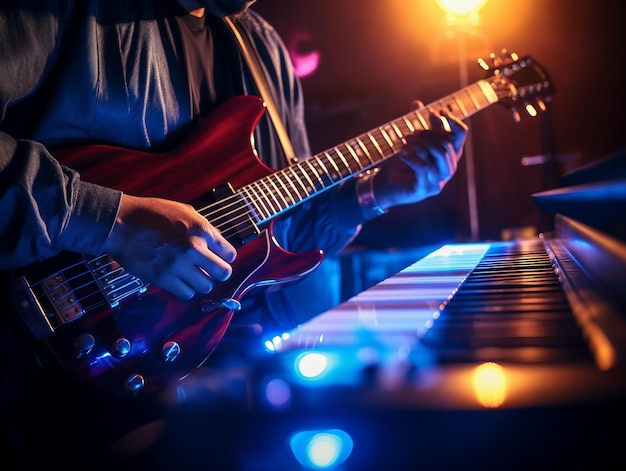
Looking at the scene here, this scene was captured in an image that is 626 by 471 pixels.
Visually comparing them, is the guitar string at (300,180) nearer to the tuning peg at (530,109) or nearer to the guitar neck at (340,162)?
the guitar neck at (340,162)

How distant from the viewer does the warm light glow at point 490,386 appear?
0.69ft

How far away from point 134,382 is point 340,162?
0.83 m

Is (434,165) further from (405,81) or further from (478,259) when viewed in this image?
(405,81)

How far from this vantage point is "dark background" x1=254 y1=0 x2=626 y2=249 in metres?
4.36

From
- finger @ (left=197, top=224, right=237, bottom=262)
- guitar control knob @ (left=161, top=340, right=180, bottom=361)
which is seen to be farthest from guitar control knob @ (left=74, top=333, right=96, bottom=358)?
finger @ (left=197, top=224, right=237, bottom=262)

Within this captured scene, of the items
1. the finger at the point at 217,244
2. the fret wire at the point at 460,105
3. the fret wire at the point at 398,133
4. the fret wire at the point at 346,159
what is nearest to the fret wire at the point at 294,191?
the fret wire at the point at 346,159

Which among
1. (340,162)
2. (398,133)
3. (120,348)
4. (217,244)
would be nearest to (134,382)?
(120,348)

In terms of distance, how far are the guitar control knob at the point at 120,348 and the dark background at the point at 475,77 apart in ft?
11.2

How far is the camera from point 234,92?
1.44m

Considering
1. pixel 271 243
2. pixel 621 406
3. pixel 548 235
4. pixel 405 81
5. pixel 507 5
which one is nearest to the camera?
pixel 621 406

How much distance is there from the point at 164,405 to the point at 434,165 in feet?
4.52

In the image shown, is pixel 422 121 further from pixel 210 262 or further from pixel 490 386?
pixel 490 386

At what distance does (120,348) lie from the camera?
86 cm

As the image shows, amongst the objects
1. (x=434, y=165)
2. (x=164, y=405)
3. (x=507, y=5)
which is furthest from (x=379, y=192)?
(x=507, y=5)
